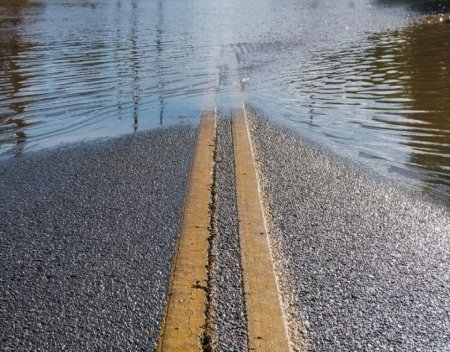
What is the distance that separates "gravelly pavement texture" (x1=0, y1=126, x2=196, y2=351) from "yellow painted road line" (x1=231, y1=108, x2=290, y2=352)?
1.33 feet

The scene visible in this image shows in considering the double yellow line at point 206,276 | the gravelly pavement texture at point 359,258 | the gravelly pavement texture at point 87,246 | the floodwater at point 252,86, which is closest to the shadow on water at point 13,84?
the floodwater at point 252,86

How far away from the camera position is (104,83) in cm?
881

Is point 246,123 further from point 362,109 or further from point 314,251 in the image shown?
point 314,251

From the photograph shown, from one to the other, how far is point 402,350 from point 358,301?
0.36 m

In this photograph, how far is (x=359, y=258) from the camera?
2.81m

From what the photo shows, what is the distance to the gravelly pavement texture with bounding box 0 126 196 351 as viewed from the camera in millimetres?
2225

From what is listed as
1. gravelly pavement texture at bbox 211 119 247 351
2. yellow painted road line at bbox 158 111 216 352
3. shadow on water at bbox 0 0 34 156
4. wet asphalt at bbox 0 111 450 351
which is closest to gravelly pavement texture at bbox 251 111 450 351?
wet asphalt at bbox 0 111 450 351

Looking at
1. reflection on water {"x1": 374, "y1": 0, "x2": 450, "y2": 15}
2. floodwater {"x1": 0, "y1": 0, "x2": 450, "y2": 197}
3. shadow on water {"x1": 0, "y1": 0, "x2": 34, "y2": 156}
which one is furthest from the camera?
reflection on water {"x1": 374, "y1": 0, "x2": 450, "y2": 15}

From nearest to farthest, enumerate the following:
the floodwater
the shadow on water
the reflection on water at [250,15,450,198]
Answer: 1. the reflection on water at [250,15,450,198]
2. the floodwater
3. the shadow on water

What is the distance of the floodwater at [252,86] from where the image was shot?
17.9 ft

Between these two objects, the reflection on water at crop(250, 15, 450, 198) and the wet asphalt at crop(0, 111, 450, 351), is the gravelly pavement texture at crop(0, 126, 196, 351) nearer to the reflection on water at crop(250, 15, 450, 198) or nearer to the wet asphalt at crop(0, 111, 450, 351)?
the wet asphalt at crop(0, 111, 450, 351)

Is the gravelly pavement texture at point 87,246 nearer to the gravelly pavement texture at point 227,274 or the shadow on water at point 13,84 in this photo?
the gravelly pavement texture at point 227,274

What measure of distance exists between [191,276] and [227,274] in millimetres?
181

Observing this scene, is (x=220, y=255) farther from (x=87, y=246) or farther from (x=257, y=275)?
(x=87, y=246)
